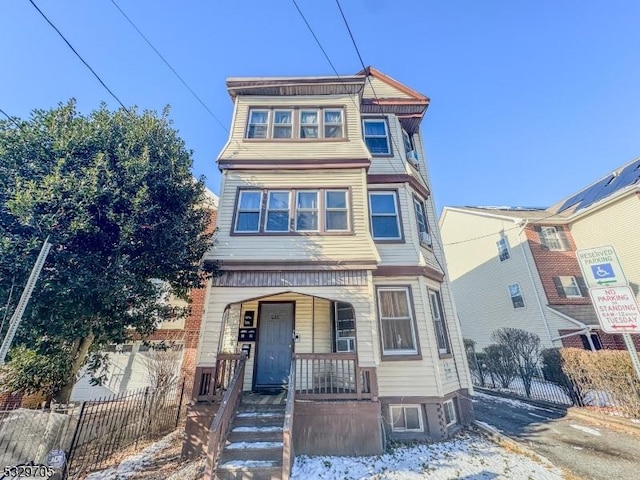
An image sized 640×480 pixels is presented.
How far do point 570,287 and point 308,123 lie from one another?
17814 mm

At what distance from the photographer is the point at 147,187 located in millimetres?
6301

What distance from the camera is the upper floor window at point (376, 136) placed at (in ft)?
34.4

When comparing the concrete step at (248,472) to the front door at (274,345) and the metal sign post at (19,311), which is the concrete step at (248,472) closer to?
the front door at (274,345)

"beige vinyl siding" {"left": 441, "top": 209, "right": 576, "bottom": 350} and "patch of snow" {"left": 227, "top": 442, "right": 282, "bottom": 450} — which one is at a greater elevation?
"beige vinyl siding" {"left": 441, "top": 209, "right": 576, "bottom": 350}

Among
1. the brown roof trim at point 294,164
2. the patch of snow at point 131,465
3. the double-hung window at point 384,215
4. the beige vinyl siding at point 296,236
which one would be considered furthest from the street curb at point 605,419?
the patch of snow at point 131,465

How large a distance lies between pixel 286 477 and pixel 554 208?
88.8ft

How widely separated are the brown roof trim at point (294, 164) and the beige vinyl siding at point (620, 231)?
55.1 feet

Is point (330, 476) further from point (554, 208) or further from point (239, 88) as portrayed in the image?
point (554, 208)

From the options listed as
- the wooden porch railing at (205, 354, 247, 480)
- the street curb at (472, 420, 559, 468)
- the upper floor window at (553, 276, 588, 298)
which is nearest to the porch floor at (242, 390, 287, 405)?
the wooden porch railing at (205, 354, 247, 480)

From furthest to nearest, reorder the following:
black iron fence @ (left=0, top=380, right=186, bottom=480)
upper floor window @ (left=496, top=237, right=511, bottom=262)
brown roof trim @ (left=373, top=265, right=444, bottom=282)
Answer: upper floor window @ (left=496, top=237, right=511, bottom=262) < brown roof trim @ (left=373, top=265, right=444, bottom=282) < black iron fence @ (left=0, top=380, right=186, bottom=480)

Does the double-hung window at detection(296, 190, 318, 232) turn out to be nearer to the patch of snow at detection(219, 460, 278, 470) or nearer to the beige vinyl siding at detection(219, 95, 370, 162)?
the beige vinyl siding at detection(219, 95, 370, 162)

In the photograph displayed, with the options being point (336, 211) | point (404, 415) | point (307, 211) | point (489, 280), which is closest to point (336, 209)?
point (336, 211)

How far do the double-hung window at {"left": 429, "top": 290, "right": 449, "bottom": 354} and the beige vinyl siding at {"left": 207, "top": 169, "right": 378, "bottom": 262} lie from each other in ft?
8.99

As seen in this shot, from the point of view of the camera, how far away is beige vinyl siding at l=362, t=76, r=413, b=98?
11.6 m
